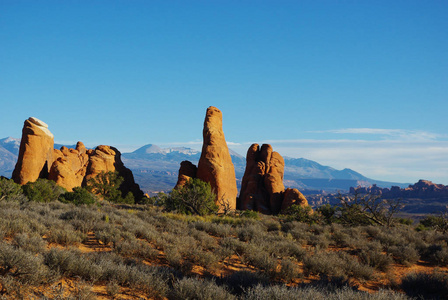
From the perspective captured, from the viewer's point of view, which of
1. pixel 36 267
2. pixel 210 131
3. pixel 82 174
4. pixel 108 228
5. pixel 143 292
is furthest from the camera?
pixel 82 174

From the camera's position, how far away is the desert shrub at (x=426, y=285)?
297 inches

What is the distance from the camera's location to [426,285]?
7.85m

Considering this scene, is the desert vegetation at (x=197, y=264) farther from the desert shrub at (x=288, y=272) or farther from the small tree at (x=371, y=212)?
the small tree at (x=371, y=212)

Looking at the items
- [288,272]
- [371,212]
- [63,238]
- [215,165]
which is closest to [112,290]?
[63,238]

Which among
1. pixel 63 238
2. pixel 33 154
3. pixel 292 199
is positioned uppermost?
pixel 33 154

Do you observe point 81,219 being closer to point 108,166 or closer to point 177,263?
point 177,263

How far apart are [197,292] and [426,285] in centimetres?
628

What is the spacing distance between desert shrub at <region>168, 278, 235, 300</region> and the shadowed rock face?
3570cm

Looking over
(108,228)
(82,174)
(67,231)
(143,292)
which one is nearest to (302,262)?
(143,292)

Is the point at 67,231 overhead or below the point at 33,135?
below

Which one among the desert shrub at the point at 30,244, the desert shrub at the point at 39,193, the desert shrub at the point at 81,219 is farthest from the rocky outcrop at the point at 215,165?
the desert shrub at the point at 30,244

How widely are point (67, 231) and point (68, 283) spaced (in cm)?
390

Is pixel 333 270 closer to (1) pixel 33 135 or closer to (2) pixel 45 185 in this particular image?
(2) pixel 45 185

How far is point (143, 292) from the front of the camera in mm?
6293
